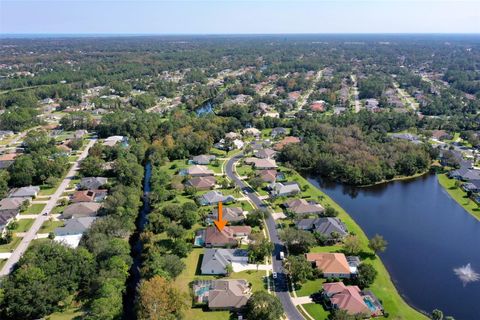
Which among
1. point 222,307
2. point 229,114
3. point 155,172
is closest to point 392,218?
point 222,307

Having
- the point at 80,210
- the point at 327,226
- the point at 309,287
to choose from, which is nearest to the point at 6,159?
the point at 80,210

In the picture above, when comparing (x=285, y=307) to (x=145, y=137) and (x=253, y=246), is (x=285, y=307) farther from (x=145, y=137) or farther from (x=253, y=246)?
(x=145, y=137)

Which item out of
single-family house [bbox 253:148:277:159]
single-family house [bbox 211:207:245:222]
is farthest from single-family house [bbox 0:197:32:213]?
single-family house [bbox 253:148:277:159]

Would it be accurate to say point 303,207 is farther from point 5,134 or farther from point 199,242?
point 5,134

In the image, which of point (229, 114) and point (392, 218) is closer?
point (392, 218)

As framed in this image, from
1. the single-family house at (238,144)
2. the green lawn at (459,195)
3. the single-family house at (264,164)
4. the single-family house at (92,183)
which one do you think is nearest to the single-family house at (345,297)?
the green lawn at (459,195)

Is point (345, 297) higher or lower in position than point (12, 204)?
higher
